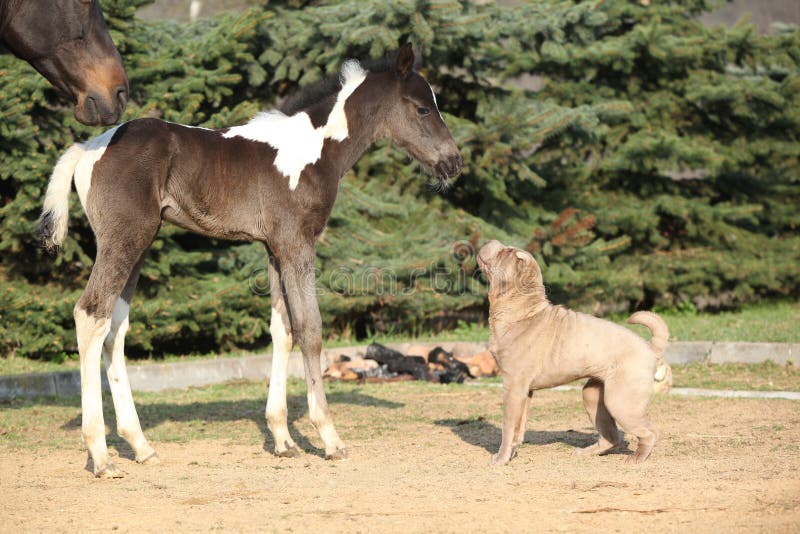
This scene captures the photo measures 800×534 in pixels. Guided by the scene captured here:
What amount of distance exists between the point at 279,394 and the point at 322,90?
8.61 feet

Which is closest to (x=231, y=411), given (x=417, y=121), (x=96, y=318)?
(x=96, y=318)

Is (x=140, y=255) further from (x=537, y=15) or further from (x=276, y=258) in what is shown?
(x=537, y=15)

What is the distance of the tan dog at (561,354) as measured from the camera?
23.2 ft

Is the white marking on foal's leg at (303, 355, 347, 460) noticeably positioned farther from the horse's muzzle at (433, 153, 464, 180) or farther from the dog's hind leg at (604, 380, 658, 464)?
the dog's hind leg at (604, 380, 658, 464)

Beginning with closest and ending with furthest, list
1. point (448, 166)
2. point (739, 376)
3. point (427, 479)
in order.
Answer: point (427, 479) < point (448, 166) < point (739, 376)

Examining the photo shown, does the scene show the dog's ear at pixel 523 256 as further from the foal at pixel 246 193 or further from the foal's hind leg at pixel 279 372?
the foal's hind leg at pixel 279 372

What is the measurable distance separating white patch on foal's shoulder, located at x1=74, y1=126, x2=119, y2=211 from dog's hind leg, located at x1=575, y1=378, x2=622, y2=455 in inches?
160

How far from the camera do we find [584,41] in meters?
16.8

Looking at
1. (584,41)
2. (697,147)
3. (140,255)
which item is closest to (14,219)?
(140,255)

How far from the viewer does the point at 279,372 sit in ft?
27.0

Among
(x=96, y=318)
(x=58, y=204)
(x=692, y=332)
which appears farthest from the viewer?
(x=692, y=332)

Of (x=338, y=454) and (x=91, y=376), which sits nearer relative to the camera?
(x=91, y=376)

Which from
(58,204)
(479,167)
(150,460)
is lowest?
(150,460)

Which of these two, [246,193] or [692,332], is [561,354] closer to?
[246,193]
